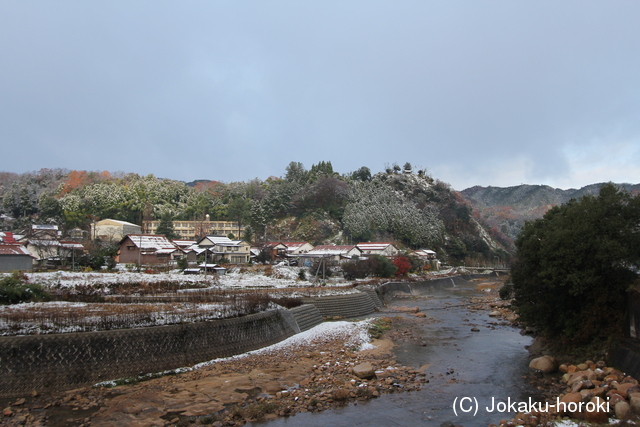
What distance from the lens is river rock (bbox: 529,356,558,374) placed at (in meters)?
18.1

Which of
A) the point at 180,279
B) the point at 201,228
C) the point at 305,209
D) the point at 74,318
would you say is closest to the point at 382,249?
the point at 305,209

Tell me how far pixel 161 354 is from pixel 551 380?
15692 mm

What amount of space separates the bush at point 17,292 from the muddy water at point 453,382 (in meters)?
16.2

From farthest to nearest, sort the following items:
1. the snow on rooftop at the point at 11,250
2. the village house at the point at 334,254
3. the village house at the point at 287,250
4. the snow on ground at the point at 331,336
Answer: the village house at the point at 287,250 < the village house at the point at 334,254 < the snow on rooftop at the point at 11,250 < the snow on ground at the point at 331,336

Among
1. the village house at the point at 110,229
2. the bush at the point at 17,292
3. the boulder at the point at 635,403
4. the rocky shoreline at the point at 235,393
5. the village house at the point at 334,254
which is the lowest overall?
the rocky shoreline at the point at 235,393

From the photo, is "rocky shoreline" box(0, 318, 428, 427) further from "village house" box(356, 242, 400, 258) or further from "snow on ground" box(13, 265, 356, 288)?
"village house" box(356, 242, 400, 258)

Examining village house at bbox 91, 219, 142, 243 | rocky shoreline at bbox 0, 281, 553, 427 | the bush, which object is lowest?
rocky shoreline at bbox 0, 281, 553, 427

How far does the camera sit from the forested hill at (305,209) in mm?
90500

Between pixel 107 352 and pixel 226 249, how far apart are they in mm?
50404

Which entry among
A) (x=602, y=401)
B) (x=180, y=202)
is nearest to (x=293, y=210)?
(x=180, y=202)

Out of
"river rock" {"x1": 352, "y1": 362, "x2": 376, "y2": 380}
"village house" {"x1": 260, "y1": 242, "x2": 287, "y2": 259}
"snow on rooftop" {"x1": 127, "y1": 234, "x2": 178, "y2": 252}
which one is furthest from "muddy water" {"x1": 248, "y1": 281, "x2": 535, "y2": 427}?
"village house" {"x1": 260, "y1": 242, "x2": 287, "y2": 259}

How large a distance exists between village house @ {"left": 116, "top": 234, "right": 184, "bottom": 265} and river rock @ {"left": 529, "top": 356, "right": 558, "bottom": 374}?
4479 centimetres

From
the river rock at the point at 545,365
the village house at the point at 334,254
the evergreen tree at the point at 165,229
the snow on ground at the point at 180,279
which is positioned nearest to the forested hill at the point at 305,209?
the evergreen tree at the point at 165,229

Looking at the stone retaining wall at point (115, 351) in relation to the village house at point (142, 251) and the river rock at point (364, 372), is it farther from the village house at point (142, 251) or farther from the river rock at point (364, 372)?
the village house at point (142, 251)
